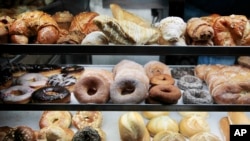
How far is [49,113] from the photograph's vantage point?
1961mm

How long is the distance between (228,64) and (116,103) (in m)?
0.81

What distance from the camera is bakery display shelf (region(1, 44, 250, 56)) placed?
1353 millimetres

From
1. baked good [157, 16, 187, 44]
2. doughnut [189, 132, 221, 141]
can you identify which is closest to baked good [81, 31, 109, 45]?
baked good [157, 16, 187, 44]

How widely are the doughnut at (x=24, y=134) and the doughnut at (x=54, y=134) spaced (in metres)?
0.05

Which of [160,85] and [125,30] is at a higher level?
[125,30]

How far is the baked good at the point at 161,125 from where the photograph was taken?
1.88 metres

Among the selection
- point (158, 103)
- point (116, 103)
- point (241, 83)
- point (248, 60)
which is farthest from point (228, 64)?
point (116, 103)

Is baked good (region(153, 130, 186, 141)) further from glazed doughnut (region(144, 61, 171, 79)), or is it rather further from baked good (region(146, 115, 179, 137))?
glazed doughnut (region(144, 61, 171, 79))

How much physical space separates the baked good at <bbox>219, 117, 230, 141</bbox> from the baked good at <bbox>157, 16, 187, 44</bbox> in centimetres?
69

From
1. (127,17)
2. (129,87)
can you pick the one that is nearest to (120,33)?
(127,17)

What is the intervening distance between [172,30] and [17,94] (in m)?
0.86

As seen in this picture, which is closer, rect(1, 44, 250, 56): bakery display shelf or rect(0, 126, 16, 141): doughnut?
rect(1, 44, 250, 56): bakery display shelf

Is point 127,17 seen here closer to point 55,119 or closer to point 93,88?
point 93,88

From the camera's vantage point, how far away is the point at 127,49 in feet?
4.47
